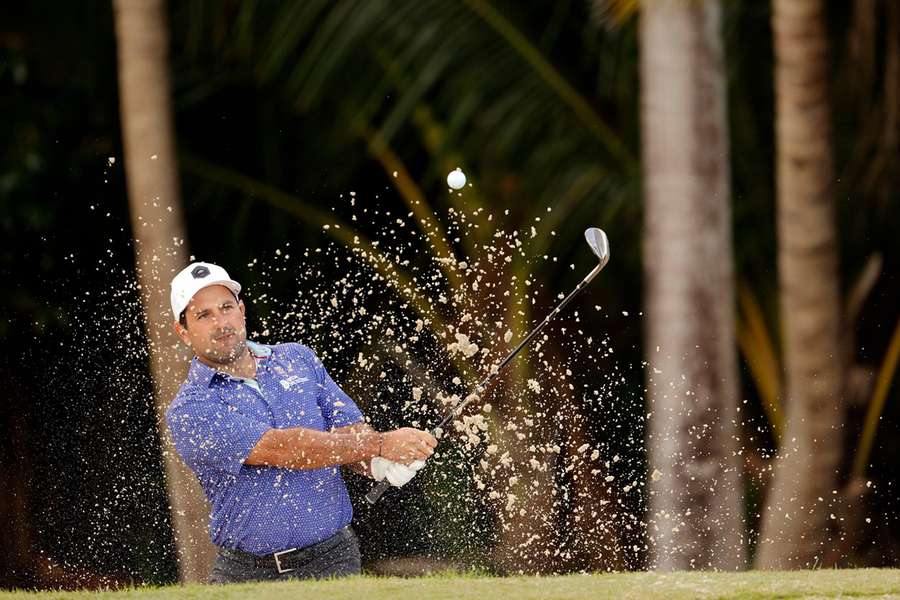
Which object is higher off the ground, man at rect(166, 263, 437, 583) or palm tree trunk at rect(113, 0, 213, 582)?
palm tree trunk at rect(113, 0, 213, 582)

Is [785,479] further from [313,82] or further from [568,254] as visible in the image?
[313,82]

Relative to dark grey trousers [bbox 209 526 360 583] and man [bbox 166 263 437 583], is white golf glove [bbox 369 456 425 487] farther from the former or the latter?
dark grey trousers [bbox 209 526 360 583]

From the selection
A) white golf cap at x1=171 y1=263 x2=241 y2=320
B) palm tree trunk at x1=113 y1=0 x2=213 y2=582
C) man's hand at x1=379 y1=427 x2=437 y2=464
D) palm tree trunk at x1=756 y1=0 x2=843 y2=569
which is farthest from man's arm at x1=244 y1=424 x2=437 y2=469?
palm tree trunk at x1=756 y1=0 x2=843 y2=569

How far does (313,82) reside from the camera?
909cm

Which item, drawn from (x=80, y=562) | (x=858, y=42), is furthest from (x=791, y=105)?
(x=80, y=562)

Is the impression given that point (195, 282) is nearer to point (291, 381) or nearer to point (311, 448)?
point (291, 381)

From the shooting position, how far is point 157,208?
24.2 feet

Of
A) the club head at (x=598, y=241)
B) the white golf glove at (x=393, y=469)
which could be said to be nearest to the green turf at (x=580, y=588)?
the white golf glove at (x=393, y=469)

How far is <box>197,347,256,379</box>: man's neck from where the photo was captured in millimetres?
5074

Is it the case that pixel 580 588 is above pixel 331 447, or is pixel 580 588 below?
below

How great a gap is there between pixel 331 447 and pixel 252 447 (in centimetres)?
23

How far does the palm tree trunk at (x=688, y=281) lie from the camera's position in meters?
6.96

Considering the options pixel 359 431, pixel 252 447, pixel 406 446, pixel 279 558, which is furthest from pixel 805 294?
pixel 252 447

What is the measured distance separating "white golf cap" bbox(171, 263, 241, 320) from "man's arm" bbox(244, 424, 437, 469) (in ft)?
1.58
